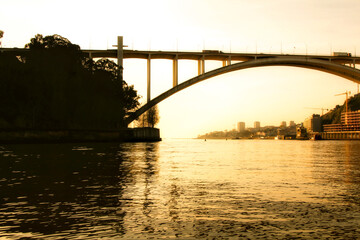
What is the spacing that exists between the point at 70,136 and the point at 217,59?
33.0m

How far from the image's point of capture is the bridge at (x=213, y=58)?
74812 mm

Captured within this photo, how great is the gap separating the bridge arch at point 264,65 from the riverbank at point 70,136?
5.23 meters


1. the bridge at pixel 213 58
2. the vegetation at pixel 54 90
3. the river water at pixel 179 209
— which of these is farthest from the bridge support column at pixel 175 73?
the river water at pixel 179 209

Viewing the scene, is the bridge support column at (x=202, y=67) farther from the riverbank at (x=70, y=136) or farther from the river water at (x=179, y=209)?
the river water at (x=179, y=209)

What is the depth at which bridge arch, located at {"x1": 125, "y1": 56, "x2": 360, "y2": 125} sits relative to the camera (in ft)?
246

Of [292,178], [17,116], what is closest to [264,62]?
[17,116]

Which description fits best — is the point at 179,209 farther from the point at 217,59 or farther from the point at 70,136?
the point at 217,59

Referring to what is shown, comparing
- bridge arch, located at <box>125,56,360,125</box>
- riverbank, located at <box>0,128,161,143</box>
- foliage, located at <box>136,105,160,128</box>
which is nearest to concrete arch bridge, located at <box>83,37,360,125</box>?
bridge arch, located at <box>125,56,360,125</box>

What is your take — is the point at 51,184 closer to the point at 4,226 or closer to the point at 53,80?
the point at 4,226

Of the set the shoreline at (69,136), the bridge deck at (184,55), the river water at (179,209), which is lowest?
the river water at (179,209)

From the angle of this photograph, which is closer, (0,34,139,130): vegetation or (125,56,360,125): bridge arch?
(0,34,139,130): vegetation

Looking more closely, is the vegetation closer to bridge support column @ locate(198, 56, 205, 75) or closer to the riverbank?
the riverbank

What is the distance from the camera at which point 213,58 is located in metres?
77.5

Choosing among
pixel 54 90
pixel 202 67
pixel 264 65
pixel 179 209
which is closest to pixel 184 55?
pixel 202 67
